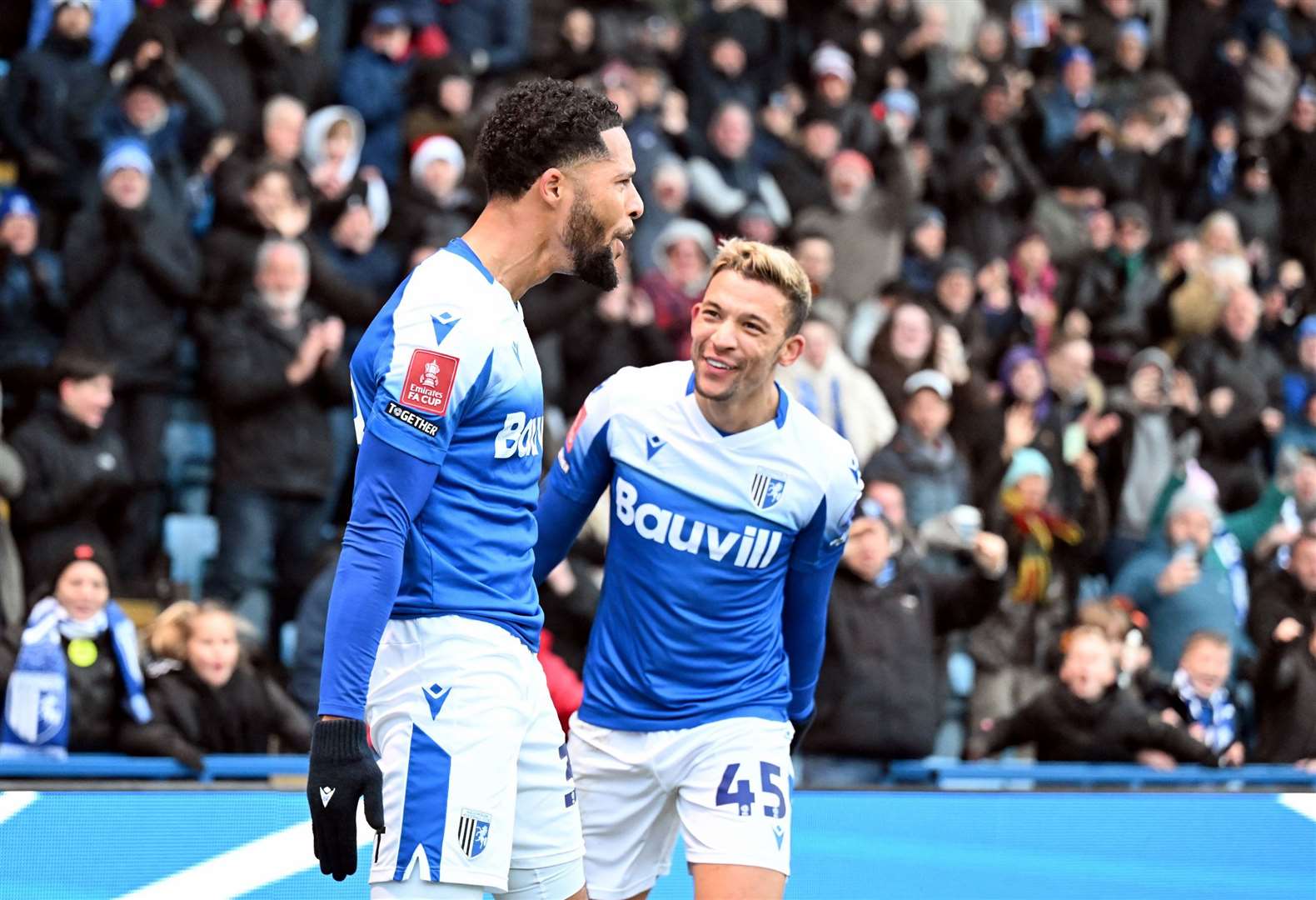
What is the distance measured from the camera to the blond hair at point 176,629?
25.8 ft

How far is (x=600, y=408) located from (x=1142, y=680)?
4852 mm

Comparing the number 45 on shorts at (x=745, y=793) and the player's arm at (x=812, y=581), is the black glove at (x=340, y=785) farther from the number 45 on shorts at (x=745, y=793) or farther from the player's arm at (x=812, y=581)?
the player's arm at (x=812, y=581)

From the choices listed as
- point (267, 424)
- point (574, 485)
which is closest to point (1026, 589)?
point (267, 424)

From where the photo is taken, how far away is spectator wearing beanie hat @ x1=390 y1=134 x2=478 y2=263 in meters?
10.5

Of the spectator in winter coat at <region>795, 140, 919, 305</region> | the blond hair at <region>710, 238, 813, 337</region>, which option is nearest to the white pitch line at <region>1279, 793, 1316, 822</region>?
the blond hair at <region>710, 238, 813, 337</region>

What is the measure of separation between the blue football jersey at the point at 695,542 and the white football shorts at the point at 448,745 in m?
1.20

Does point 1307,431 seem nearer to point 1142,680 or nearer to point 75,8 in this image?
point 1142,680

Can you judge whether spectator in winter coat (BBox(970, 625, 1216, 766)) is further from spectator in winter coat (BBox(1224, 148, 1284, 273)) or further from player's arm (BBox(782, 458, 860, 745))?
spectator in winter coat (BBox(1224, 148, 1284, 273))

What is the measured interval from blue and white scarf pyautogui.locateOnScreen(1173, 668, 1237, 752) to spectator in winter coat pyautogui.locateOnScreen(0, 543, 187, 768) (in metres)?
4.61

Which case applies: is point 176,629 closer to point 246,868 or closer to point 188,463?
point 188,463

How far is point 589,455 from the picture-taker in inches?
207

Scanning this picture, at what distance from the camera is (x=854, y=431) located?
418 inches

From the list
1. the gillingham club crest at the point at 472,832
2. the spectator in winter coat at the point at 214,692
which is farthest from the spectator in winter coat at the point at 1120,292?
the gillingham club crest at the point at 472,832

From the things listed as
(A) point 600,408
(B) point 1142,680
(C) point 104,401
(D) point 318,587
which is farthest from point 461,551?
(B) point 1142,680
